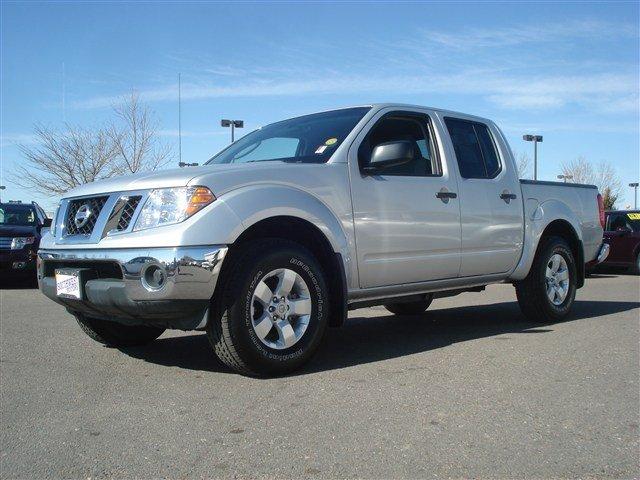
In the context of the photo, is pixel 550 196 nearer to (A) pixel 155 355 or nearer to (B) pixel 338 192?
(B) pixel 338 192

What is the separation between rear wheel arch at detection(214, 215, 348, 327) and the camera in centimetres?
426

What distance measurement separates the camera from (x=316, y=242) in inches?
180

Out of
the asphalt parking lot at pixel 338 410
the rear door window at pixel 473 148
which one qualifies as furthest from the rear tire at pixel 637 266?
the rear door window at pixel 473 148

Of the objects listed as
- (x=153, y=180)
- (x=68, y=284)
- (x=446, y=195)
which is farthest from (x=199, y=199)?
(x=446, y=195)

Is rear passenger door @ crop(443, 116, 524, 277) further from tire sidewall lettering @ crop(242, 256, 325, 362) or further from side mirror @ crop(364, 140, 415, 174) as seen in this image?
tire sidewall lettering @ crop(242, 256, 325, 362)

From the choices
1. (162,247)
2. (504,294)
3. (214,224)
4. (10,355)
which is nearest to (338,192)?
(214,224)

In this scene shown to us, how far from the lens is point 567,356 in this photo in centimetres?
491

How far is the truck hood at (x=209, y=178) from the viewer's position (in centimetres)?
396

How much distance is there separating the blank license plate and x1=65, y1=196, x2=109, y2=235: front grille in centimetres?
29

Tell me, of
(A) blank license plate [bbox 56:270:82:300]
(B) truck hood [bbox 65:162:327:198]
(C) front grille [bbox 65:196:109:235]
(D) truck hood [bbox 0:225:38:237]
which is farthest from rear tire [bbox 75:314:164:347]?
(D) truck hood [bbox 0:225:38:237]

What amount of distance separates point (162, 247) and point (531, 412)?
2.30m

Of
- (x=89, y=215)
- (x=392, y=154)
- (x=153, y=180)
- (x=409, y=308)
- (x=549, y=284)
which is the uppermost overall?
(x=392, y=154)

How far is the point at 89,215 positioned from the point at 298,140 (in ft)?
5.85

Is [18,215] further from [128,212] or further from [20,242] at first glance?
[128,212]
